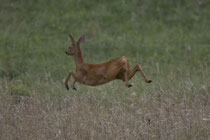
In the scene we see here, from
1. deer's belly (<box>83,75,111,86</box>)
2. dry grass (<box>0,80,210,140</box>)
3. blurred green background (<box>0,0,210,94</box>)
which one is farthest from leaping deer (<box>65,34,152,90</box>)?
blurred green background (<box>0,0,210,94</box>)

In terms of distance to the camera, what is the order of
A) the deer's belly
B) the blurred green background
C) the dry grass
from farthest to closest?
the blurred green background
the deer's belly
the dry grass

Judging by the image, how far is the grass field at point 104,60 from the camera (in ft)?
18.8

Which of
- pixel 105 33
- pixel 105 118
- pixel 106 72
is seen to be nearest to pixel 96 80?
pixel 106 72

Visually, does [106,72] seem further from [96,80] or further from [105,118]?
[105,118]

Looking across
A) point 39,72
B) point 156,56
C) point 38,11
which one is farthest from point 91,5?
point 39,72

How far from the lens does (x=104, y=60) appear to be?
11.0 meters

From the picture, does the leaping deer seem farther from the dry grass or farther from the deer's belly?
the dry grass

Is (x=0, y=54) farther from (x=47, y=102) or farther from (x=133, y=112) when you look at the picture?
(x=133, y=112)

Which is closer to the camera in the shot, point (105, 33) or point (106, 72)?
point (106, 72)

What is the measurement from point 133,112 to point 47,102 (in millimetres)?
1271

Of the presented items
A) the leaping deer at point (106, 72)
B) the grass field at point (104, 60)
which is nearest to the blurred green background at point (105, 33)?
the grass field at point (104, 60)

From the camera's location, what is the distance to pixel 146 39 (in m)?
12.1

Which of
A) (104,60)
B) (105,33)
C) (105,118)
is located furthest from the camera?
(105,33)

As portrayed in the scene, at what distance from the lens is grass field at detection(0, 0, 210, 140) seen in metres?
5.74
